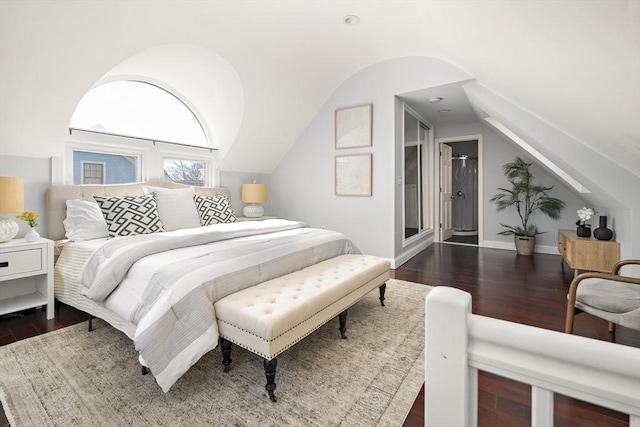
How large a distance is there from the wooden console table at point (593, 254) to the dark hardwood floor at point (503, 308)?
28 cm

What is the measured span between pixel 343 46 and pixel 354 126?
1.05m

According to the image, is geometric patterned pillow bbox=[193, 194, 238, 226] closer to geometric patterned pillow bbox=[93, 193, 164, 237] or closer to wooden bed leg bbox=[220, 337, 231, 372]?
geometric patterned pillow bbox=[93, 193, 164, 237]

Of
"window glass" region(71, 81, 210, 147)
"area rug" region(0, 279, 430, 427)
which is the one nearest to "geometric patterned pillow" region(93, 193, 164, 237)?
"area rug" region(0, 279, 430, 427)

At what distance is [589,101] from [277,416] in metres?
2.41

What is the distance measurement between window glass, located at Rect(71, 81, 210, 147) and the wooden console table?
478 cm

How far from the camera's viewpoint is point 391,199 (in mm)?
4000

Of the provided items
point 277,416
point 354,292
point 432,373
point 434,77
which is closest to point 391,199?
point 434,77

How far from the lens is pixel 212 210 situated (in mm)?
A: 3553

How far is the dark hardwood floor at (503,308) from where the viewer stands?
140 centimetres

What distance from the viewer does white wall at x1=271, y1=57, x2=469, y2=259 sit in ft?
12.6

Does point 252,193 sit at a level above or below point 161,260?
above

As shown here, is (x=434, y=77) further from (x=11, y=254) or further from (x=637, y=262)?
(x=11, y=254)

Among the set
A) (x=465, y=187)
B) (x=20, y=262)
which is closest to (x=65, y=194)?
(x=20, y=262)

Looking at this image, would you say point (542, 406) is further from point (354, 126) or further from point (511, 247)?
point (511, 247)
